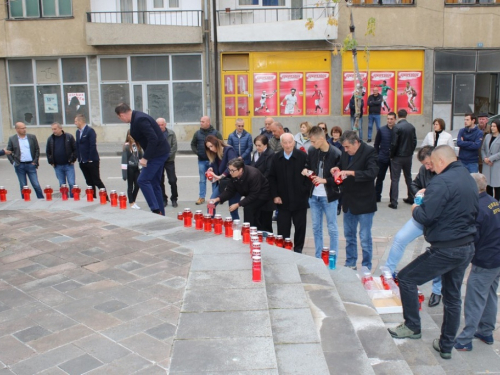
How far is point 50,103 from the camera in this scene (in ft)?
75.3

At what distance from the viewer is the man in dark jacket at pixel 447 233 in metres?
4.91

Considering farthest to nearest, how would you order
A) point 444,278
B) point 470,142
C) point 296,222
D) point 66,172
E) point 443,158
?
point 66,172 < point 470,142 < point 296,222 < point 444,278 < point 443,158

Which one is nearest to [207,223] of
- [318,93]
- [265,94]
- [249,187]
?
[249,187]

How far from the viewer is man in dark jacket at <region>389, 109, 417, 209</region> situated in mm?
10797

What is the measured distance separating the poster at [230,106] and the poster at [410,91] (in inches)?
255

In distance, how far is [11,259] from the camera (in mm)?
6270

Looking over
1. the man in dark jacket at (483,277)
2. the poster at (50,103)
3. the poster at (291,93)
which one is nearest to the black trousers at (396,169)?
the man in dark jacket at (483,277)

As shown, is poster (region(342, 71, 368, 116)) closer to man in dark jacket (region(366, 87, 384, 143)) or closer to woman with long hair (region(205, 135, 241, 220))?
man in dark jacket (region(366, 87, 384, 143))

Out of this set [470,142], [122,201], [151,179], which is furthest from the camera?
[470,142]

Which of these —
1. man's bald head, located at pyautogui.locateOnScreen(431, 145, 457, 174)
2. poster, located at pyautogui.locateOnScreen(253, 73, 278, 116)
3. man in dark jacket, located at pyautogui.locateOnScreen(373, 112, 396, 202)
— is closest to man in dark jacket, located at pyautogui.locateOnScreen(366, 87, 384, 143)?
poster, located at pyautogui.locateOnScreen(253, 73, 278, 116)

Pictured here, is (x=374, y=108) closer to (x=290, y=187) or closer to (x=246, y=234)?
(x=290, y=187)

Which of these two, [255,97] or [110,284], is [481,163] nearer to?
[110,284]

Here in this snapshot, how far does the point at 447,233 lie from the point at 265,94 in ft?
58.8

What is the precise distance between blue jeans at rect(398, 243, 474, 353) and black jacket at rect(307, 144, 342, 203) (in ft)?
7.42
